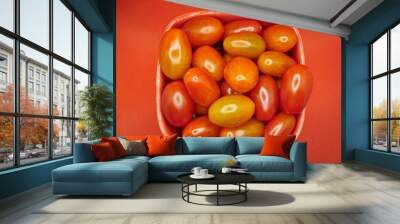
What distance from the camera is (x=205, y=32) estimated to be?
6387mm

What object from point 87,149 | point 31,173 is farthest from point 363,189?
point 31,173

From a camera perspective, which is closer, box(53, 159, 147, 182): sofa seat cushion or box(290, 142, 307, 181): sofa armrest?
box(53, 159, 147, 182): sofa seat cushion

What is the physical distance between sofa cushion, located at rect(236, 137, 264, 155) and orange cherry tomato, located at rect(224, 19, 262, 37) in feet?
6.46

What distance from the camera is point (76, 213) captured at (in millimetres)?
3297

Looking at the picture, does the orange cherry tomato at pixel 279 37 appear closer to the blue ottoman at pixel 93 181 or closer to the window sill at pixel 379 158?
the window sill at pixel 379 158

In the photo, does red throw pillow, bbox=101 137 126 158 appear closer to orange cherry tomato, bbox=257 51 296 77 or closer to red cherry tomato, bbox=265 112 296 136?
red cherry tomato, bbox=265 112 296 136

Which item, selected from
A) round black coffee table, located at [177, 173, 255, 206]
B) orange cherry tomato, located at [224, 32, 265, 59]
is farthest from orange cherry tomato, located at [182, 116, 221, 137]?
round black coffee table, located at [177, 173, 255, 206]

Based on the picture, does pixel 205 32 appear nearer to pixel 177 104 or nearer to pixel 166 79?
pixel 166 79

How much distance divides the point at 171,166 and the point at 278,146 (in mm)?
1471

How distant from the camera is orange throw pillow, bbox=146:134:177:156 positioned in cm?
534

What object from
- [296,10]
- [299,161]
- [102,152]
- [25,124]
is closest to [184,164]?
[102,152]

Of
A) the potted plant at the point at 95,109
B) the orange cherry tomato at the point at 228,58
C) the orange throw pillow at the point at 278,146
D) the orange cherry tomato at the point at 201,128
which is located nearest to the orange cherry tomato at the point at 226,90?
the orange cherry tomato at the point at 228,58

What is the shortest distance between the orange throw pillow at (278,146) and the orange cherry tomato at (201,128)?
1312 millimetres

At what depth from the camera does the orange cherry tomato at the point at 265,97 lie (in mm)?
6211
